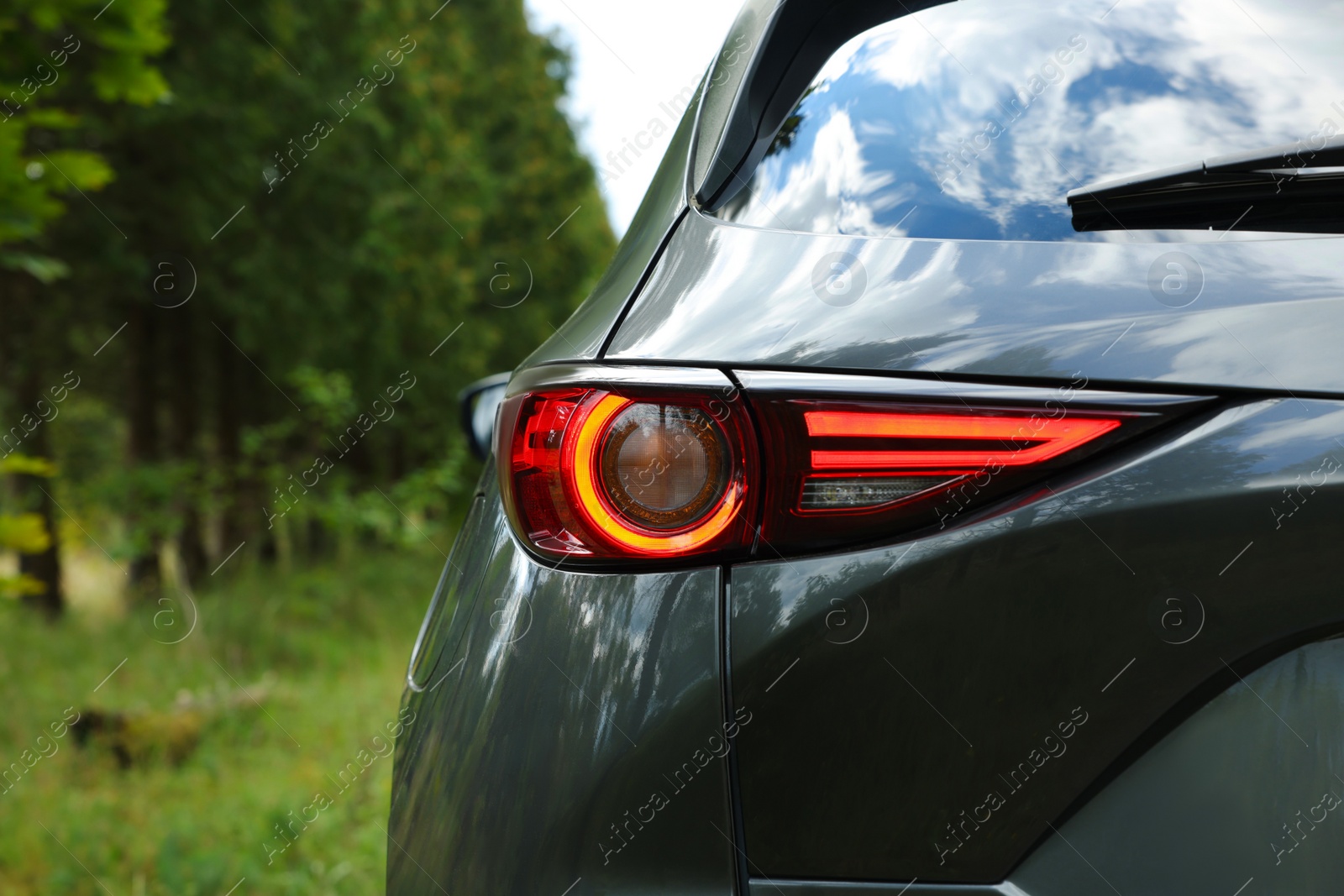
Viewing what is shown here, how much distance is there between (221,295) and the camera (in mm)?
9578

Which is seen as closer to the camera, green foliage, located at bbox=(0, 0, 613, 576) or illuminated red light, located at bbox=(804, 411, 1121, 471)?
illuminated red light, located at bbox=(804, 411, 1121, 471)

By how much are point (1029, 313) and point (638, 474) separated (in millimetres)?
421

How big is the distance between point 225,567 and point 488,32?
11057mm

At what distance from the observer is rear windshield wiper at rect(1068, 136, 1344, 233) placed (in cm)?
100

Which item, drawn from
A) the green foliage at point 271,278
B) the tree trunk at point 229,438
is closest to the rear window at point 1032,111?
the green foliage at point 271,278

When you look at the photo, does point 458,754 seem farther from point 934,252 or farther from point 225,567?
point 225,567

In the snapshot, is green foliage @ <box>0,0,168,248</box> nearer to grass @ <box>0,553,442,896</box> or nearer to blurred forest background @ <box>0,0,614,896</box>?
blurred forest background @ <box>0,0,614,896</box>

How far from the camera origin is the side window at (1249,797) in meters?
0.89

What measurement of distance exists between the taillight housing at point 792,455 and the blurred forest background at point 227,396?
2.60 metres

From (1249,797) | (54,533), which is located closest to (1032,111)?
(1249,797)

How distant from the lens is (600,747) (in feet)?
3.27

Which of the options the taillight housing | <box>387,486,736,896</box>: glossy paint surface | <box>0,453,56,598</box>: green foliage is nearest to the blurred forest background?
<box>0,453,56,598</box>: green foliage

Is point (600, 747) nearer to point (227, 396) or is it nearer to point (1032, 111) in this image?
point (1032, 111)

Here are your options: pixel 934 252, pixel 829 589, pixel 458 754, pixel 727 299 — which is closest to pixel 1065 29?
pixel 934 252
